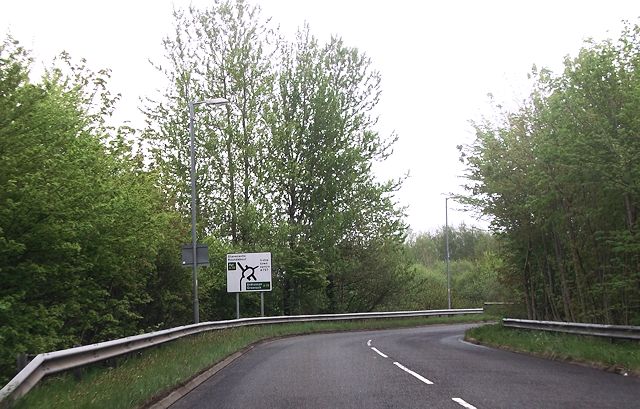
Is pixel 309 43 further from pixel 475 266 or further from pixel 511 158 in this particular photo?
pixel 475 266

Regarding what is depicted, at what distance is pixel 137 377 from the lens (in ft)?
32.7

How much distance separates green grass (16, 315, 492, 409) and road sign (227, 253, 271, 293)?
27.0 feet

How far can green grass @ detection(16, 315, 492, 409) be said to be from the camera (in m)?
7.48

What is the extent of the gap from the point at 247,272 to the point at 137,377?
20.0 metres

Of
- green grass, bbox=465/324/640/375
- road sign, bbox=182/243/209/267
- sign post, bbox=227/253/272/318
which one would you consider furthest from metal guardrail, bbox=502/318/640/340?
sign post, bbox=227/253/272/318

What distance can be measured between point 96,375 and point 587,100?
12814 millimetres

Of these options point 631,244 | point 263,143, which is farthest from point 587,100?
point 263,143

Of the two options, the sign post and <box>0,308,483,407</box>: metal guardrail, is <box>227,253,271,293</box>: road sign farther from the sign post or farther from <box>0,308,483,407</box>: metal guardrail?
<box>0,308,483,407</box>: metal guardrail

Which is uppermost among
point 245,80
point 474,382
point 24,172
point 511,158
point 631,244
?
point 245,80

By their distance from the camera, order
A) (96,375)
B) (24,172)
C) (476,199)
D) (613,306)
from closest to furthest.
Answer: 1. (96,375)
2. (24,172)
3. (613,306)
4. (476,199)

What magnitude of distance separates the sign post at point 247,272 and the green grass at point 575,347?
40.0 feet

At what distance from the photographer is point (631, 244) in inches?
549

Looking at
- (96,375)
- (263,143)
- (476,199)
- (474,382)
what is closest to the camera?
(96,375)

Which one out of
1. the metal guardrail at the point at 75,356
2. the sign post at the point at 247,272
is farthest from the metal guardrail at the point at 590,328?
the sign post at the point at 247,272
